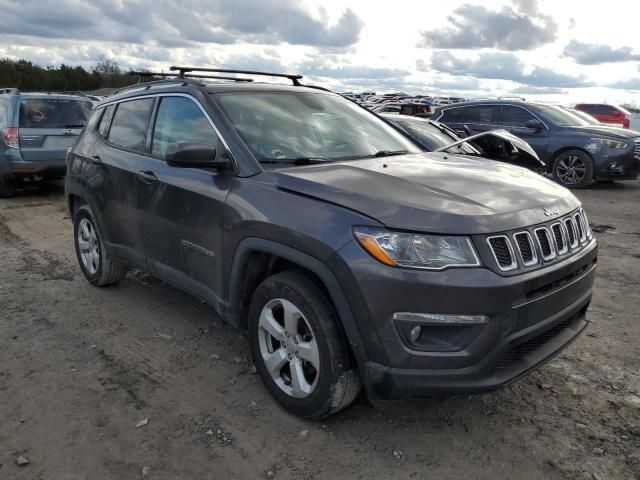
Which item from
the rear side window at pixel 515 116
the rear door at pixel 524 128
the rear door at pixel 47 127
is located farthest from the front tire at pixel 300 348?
the rear side window at pixel 515 116

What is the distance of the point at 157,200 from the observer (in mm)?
3891

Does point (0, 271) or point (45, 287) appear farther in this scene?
point (0, 271)

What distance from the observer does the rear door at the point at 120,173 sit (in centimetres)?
421

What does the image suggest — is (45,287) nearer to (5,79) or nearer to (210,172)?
(210,172)

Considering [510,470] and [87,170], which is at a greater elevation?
[87,170]

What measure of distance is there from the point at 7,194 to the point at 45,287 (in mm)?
5534

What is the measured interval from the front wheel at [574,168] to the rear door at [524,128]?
0.30 m

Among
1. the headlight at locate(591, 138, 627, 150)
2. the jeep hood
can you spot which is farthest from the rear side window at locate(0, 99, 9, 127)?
the headlight at locate(591, 138, 627, 150)

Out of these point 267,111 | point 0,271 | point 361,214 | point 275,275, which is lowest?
point 0,271

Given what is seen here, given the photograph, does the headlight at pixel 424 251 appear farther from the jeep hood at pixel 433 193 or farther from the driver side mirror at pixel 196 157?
the driver side mirror at pixel 196 157

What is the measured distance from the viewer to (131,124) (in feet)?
14.6

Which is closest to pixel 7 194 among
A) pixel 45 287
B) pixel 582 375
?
pixel 45 287

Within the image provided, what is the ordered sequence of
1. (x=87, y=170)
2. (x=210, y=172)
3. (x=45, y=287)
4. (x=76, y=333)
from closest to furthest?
(x=210, y=172) → (x=76, y=333) → (x=87, y=170) → (x=45, y=287)

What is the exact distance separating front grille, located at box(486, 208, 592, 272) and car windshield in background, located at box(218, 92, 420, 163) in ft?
4.24
